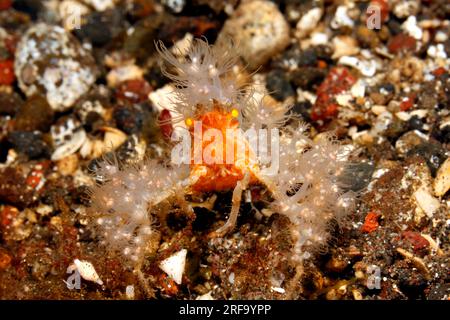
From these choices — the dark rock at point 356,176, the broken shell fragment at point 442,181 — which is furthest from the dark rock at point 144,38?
the broken shell fragment at point 442,181

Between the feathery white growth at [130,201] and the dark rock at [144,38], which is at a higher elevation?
the dark rock at [144,38]

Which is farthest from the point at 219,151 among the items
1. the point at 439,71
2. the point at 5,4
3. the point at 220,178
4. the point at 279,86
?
the point at 5,4

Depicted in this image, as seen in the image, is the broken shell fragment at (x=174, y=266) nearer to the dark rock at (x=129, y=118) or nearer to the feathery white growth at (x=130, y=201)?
the feathery white growth at (x=130, y=201)
